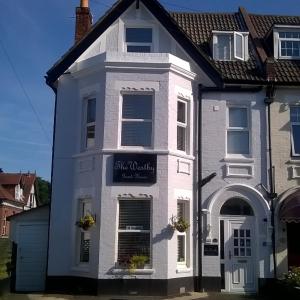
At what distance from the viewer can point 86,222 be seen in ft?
49.3

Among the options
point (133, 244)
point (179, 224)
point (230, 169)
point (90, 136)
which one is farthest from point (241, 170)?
point (90, 136)

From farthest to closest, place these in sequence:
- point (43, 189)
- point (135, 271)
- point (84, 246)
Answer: point (43, 189), point (84, 246), point (135, 271)

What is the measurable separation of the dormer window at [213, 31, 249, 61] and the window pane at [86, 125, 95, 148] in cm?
546

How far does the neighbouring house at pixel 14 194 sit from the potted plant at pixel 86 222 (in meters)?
41.4

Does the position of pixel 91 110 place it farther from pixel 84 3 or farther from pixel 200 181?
pixel 84 3

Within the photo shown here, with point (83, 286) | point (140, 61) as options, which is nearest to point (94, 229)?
point (83, 286)

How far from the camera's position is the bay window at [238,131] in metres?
17.1

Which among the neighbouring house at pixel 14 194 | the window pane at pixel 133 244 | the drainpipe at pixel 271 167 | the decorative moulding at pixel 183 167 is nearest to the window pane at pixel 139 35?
the decorative moulding at pixel 183 167

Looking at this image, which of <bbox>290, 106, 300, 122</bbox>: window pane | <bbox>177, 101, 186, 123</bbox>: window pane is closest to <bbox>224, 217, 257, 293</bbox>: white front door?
<bbox>177, 101, 186, 123</bbox>: window pane

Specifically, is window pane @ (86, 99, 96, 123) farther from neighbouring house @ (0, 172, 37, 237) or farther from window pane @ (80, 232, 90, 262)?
neighbouring house @ (0, 172, 37, 237)

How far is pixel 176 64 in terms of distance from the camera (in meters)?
16.4

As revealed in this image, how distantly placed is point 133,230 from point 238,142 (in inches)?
194

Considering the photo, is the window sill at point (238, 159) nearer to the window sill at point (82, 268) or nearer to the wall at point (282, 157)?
the wall at point (282, 157)

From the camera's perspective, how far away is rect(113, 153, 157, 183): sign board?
15.4 m
